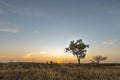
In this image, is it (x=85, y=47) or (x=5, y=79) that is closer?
(x=5, y=79)

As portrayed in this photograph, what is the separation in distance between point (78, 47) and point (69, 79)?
8000 cm

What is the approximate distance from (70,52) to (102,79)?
82.0 metres

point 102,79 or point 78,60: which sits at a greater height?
point 78,60

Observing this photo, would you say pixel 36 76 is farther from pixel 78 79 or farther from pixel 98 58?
pixel 98 58

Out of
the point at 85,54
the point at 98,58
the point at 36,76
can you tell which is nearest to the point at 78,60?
the point at 85,54

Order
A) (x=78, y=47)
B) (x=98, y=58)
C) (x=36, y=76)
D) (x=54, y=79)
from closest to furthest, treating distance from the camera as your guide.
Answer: (x=54, y=79) → (x=36, y=76) → (x=78, y=47) → (x=98, y=58)

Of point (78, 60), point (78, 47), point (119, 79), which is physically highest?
point (78, 47)

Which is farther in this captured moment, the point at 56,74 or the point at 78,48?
the point at 78,48

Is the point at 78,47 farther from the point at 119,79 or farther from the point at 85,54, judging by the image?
the point at 119,79

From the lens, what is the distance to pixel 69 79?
1859cm

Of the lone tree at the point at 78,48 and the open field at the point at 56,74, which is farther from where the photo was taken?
the lone tree at the point at 78,48

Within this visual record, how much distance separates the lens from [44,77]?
62.8ft

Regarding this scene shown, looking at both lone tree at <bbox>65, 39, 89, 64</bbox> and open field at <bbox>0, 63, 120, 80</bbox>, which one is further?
lone tree at <bbox>65, 39, 89, 64</bbox>

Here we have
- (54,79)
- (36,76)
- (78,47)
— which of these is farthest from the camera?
(78,47)
